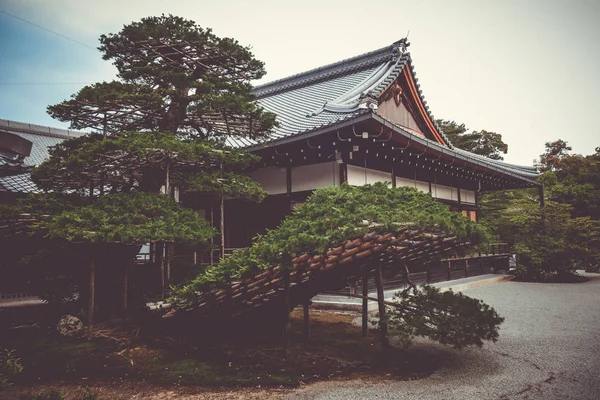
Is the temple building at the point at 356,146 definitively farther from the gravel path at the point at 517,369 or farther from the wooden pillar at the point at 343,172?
the gravel path at the point at 517,369

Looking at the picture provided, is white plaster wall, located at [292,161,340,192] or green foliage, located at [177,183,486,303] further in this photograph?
white plaster wall, located at [292,161,340,192]

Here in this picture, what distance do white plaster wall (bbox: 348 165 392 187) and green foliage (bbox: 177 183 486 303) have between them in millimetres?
4370

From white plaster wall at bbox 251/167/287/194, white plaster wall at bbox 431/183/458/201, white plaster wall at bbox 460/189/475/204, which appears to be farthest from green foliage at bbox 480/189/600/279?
white plaster wall at bbox 251/167/287/194

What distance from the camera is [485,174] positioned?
45.8 feet

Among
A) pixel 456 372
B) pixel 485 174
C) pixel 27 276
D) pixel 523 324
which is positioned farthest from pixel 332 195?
pixel 485 174

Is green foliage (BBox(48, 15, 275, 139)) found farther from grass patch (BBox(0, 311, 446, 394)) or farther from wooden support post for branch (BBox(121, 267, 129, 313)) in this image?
grass patch (BBox(0, 311, 446, 394))

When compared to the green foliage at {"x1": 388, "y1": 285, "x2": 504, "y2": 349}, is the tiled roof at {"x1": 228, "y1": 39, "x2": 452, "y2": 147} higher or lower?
higher

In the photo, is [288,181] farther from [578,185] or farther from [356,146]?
[578,185]

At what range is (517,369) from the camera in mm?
4504

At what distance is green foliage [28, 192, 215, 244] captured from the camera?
4750 mm

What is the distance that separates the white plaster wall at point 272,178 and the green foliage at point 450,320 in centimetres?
561

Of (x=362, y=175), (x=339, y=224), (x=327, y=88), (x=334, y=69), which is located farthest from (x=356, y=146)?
(x=334, y=69)

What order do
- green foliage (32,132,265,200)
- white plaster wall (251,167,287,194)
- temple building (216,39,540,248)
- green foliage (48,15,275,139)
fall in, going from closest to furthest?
green foliage (32,132,265,200) → green foliage (48,15,275,139) → temple building (216,39,540,248) → white plaster wall (251,167,287,194)

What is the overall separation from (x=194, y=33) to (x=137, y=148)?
2213 millimetres
